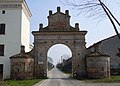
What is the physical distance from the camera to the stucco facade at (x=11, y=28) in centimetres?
3859

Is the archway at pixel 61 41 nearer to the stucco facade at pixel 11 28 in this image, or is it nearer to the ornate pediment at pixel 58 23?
the ornate pediment at pixel 58 23

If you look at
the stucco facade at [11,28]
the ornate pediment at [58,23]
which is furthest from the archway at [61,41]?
the stucco facade at [11,28]

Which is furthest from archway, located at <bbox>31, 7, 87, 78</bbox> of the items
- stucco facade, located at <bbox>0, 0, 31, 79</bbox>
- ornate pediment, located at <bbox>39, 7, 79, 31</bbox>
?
stucco facade, located at <bbox>0, 0, 31, 79</bbox>

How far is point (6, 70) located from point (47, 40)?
24.6 ft

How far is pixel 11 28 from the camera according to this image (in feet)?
129

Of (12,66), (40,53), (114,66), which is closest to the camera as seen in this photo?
(12,66)

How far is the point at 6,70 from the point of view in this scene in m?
38.1

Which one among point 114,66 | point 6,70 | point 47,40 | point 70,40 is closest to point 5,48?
point 6,70

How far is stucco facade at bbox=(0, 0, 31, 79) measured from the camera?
38594 millimetres

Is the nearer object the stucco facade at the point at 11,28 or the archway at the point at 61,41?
the archway at the point at 61,41

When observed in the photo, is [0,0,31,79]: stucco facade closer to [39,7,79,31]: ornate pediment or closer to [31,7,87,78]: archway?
[31,7,87,78]: archway

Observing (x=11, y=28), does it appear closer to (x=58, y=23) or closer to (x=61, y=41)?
(x=58, y=23)

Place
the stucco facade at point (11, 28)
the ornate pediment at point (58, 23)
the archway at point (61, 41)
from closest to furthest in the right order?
1. the archway at point (61, 41)
2. the stucco facade at point (11, 28)
3. the ornate pediment at point (58, 23)

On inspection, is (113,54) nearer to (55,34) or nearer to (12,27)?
(55,34)
